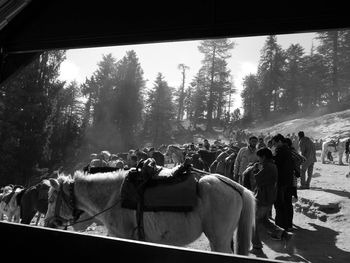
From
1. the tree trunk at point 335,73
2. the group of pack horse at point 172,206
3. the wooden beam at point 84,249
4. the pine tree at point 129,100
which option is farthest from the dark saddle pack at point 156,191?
the tree trunk at point 335,73

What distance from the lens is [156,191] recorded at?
162 inches

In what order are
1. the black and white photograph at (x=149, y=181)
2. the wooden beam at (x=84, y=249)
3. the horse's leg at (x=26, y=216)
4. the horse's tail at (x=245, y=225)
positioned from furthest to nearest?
1. the horse's leg at (x=26, y=216)
2. the horse's tail at (x=245, y=225)
3. the black and white photograph at (x=149, y=181)
4. the wooden beam at (x=84, y=249)

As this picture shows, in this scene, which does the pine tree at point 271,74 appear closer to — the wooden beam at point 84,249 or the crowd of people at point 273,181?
the crowd of people at point 273,181

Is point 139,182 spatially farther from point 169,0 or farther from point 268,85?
point 268,85

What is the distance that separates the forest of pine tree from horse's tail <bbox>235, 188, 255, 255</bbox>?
1725cm

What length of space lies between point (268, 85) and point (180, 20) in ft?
144

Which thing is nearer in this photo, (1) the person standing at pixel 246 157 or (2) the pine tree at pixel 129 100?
(1) the person standing at pixel 246 157

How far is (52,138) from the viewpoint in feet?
67.1

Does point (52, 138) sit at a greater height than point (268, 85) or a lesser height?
lesser

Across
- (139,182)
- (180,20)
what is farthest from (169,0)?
→ (139,182)

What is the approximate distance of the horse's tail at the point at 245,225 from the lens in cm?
416

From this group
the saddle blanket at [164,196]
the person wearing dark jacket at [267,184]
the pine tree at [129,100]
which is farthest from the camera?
the pine tree at [129,100]

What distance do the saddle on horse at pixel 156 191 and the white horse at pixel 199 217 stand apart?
0.11 meters

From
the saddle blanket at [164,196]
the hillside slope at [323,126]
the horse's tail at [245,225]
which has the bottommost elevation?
the horse's tail at [245,225]
